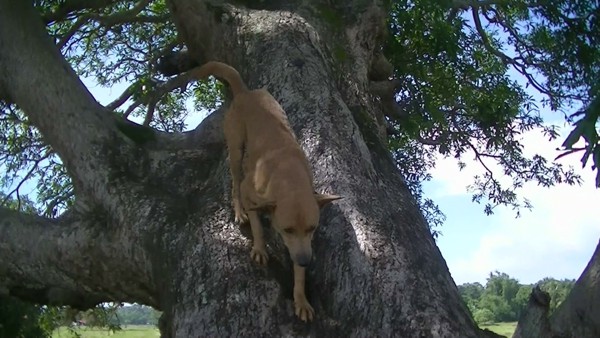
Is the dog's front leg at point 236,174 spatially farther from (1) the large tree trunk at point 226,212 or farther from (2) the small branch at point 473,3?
(2) the small branch at point 473,3

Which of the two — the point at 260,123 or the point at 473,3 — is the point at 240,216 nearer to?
the point at 260,123

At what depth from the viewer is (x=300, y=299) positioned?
4148 millimetres

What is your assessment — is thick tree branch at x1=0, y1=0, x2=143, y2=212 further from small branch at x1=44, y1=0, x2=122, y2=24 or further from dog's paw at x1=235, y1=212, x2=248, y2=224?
small branch at x1=44, y1=0, x2=122, y2=24

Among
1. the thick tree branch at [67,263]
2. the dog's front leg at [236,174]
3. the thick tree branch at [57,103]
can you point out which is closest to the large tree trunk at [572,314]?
the dog's front leg at [236,174]

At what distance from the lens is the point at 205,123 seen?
244 inches

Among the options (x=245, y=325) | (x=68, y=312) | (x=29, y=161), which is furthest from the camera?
(x=29, y=161)

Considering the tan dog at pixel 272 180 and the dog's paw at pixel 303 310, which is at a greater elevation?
→ the tan dog at pixel 272 180

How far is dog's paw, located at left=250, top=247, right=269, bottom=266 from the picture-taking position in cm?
435

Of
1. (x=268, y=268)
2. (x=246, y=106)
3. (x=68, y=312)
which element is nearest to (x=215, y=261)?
(x=268, y=268)

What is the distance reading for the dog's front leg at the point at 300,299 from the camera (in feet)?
13.5

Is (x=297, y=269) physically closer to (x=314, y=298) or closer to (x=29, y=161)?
(x=314, y=298)

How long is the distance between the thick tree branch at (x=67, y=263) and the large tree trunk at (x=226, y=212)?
1cm

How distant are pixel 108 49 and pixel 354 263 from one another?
842cm

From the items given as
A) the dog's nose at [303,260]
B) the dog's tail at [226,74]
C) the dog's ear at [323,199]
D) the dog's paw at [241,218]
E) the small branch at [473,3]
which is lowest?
the dog's nose at [303,260]
